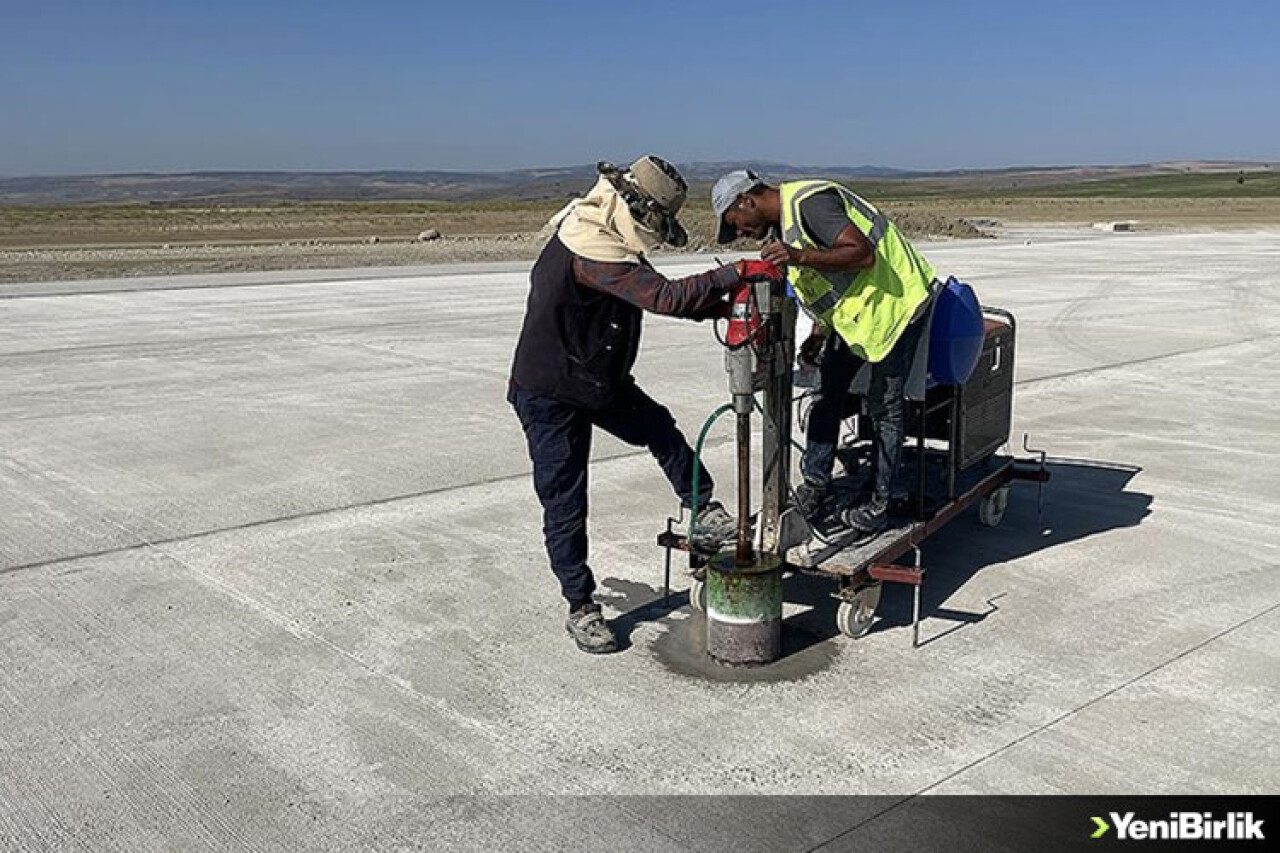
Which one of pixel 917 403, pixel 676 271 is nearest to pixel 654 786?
pixel 917 403

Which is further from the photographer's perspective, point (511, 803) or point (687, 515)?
point (687, 515)

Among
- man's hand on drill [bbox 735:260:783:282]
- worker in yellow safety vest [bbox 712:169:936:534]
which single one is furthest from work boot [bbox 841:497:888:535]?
man's hand on drill [bbox 735:260:783:282]

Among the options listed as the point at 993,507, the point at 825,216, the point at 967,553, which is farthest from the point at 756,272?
the point at 993,507

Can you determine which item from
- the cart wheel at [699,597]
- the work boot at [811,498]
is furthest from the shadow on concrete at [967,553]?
the work boot at [811,498]

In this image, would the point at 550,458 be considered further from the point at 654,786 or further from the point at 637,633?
the point at 654,786

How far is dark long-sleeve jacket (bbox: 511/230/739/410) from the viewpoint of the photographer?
4230 mm

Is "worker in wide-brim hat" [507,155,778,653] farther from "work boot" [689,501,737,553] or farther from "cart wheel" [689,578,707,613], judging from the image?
"cart wheel" [689,578,707,613]

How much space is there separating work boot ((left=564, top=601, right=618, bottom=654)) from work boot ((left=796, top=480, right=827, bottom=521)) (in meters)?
1.11

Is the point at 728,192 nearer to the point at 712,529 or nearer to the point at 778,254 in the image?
the point at 778,254

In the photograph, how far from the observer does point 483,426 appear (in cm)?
853

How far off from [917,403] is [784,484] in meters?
1.06

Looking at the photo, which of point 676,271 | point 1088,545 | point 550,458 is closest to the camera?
point 550,458

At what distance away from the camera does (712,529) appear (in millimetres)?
4883

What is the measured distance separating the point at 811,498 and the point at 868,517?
38 centimetres
